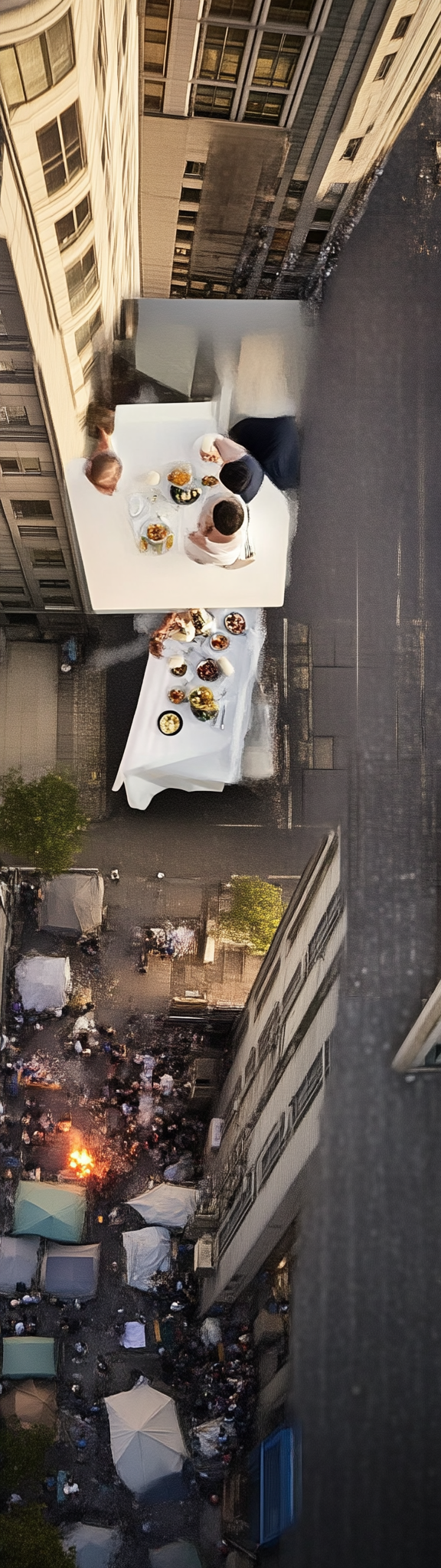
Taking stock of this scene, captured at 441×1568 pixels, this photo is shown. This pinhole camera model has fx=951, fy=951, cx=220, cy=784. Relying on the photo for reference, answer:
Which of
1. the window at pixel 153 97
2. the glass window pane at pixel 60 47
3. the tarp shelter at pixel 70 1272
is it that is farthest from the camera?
the tarp shelter at pixel 70 1272

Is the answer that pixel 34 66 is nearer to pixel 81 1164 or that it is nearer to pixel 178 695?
pixel 178 695

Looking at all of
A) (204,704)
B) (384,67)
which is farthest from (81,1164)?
(384,67)

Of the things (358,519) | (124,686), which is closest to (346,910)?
(124,686)

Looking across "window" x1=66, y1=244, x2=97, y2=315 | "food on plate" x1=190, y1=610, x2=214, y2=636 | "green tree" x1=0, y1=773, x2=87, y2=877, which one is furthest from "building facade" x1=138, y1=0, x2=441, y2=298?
"green tree" x1=0, y1=773, x2=87, y2=877

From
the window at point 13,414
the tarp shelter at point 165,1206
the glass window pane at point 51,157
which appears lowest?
the tarp shelter at point 165,1206

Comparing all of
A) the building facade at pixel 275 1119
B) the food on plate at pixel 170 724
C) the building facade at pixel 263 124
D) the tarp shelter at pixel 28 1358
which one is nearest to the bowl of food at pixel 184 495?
the food on plate at pixel 170 724

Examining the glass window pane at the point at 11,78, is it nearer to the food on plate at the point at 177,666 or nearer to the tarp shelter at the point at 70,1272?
the food on plate at the point at 177,666
